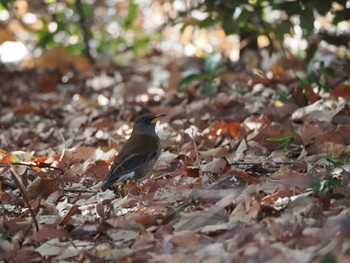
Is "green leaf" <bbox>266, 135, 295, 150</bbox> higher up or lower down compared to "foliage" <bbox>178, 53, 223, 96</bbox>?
higher up

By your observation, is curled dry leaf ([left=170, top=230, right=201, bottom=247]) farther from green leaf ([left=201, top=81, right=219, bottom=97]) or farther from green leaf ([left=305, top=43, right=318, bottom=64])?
green leaf ([left=201, top=81, right=219, bottom=97])

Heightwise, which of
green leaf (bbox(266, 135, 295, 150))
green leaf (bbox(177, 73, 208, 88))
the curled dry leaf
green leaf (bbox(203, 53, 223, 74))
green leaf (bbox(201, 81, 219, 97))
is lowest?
green leaf (bbox(201, 81, 219, 97))

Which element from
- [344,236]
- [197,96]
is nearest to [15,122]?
[197,96]

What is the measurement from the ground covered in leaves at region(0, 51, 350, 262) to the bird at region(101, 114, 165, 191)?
0.10 m

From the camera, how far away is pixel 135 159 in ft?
17.8

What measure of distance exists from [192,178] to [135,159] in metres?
0.61

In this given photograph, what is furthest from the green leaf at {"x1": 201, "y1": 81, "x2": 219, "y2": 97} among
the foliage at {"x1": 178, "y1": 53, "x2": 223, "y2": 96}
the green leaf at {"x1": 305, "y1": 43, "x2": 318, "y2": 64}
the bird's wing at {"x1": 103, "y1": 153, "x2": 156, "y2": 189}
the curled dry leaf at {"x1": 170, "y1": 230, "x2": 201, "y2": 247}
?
the curled dry leaf at {"x1": 170, "y1": 230, "x2": 201, "y2": 247}

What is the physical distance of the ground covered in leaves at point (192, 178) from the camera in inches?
142

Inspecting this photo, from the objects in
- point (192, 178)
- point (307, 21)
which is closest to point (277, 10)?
point (307, 21)

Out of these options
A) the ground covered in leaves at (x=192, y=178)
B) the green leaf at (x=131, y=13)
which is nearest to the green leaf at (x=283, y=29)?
the ground covered in leaves at (x=192, y=178)

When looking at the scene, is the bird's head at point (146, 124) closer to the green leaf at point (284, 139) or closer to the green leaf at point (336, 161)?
the green leaf at point (284, 139)

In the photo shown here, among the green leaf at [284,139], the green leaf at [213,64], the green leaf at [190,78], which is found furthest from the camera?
the green leaf at [213,64]

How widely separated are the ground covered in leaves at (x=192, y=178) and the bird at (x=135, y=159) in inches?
3.7

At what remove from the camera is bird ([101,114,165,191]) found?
515cm
